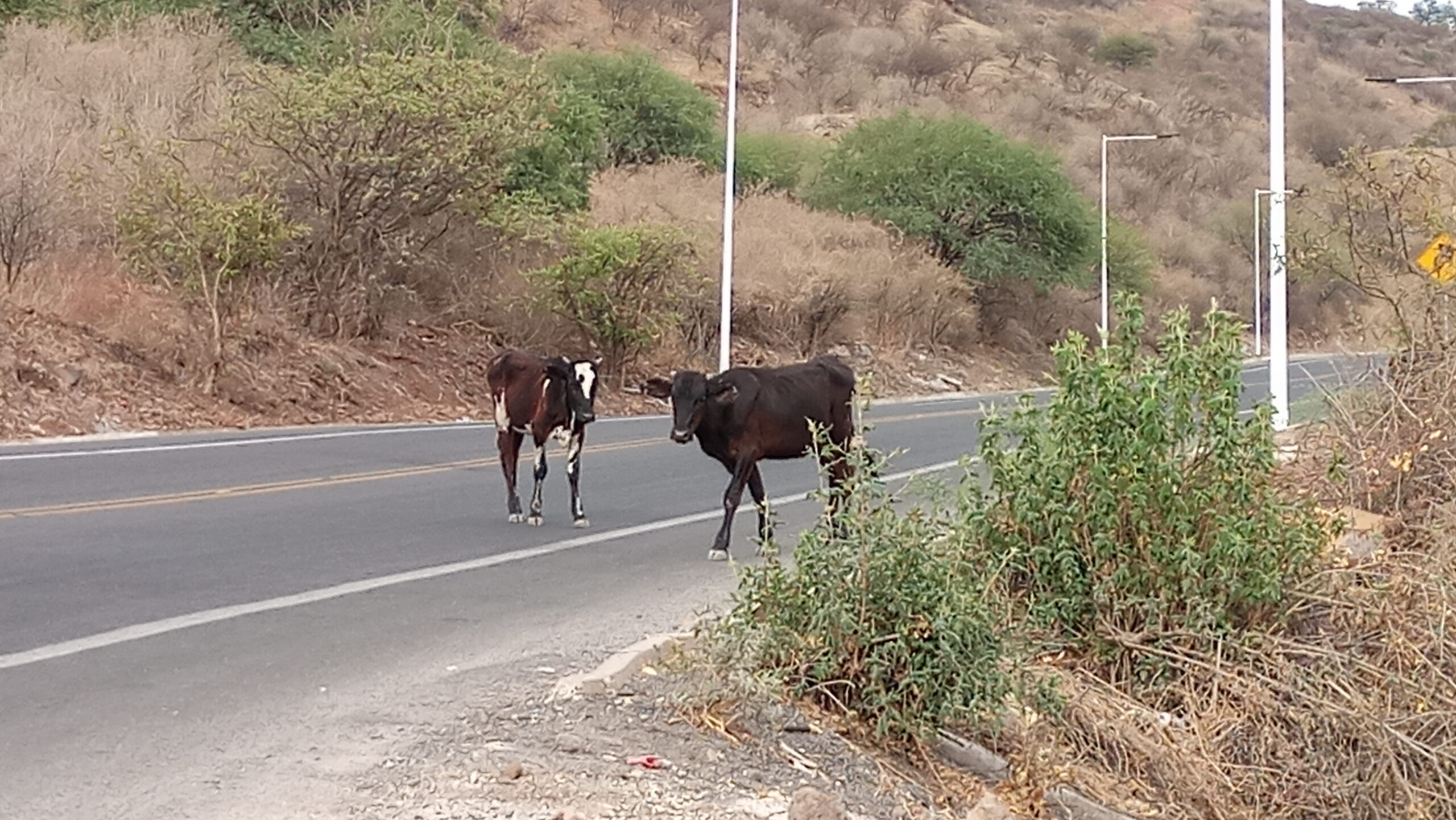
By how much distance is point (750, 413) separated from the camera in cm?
1339

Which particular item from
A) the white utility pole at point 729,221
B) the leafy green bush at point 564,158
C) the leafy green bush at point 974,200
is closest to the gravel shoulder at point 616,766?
the white utility pole at point 729,221

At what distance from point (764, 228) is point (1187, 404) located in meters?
35.1

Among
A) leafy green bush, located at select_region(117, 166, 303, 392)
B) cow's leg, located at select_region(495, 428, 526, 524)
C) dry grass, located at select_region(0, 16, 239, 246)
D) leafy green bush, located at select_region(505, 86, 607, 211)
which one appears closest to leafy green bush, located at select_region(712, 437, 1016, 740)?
cow's leg, located at select_region(495, 428, 526, 524)

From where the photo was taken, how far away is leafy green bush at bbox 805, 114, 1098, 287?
163ft

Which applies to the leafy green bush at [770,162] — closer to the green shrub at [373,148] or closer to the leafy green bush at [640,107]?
the leafy green bush at [640,107]

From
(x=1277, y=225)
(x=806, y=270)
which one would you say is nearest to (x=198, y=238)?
(x=1277, y=225)

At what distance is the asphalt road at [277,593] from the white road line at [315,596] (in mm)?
27

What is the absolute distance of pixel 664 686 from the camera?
8492 millimetres

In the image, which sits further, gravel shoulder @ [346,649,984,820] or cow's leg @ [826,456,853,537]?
cow's leg @ [826,456,853,537]

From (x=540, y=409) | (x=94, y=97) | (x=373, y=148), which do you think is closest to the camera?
(x=540, y=409)

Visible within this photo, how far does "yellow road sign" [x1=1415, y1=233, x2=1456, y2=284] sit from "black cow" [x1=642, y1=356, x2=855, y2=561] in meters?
4.86

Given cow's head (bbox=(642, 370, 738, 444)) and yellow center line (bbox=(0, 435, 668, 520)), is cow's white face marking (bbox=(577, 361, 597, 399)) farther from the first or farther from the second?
yellow center line (bbox=(0, 435, 668, 520))

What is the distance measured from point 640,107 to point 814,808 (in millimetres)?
44691

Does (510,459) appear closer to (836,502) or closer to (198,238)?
(836,502)
